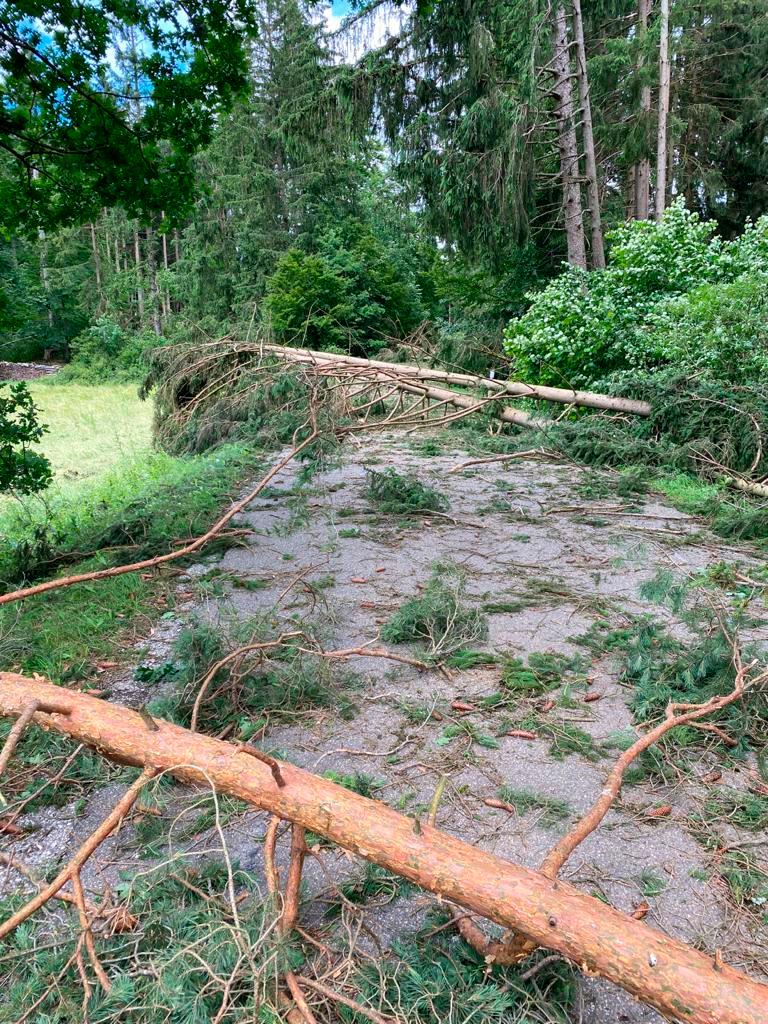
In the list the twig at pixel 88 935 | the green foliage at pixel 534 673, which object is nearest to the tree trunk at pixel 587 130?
the green foliage at pixel 534 673

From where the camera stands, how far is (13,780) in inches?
107

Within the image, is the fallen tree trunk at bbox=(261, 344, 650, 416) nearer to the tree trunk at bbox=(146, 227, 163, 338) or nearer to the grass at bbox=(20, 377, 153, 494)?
the grass at bbox=(20, 377, 153, 494)

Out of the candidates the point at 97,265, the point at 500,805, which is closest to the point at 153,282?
Result: the point at 97,265

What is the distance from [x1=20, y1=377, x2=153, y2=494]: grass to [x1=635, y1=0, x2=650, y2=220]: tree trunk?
42.2ft

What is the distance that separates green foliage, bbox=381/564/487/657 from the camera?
12.8 feet

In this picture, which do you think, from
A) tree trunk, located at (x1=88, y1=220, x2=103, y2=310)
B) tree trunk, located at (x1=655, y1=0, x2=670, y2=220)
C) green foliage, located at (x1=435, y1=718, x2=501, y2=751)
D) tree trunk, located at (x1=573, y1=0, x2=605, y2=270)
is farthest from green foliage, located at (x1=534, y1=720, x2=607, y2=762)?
tree trunk, located at (x1=88, y1=220, x2=103, y2=310)

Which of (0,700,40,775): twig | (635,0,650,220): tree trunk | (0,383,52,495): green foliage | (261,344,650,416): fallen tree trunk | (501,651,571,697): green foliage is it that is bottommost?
(501,651,571,697): green foliage

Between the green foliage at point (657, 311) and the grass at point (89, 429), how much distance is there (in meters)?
7.22

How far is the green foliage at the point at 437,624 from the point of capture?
3906mm

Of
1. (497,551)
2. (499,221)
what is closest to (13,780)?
(497,551)

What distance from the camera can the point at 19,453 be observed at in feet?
16.3

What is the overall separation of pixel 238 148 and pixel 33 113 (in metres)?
22.1

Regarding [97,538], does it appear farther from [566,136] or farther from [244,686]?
[566,136]

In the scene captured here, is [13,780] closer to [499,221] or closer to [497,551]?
[497,551]
